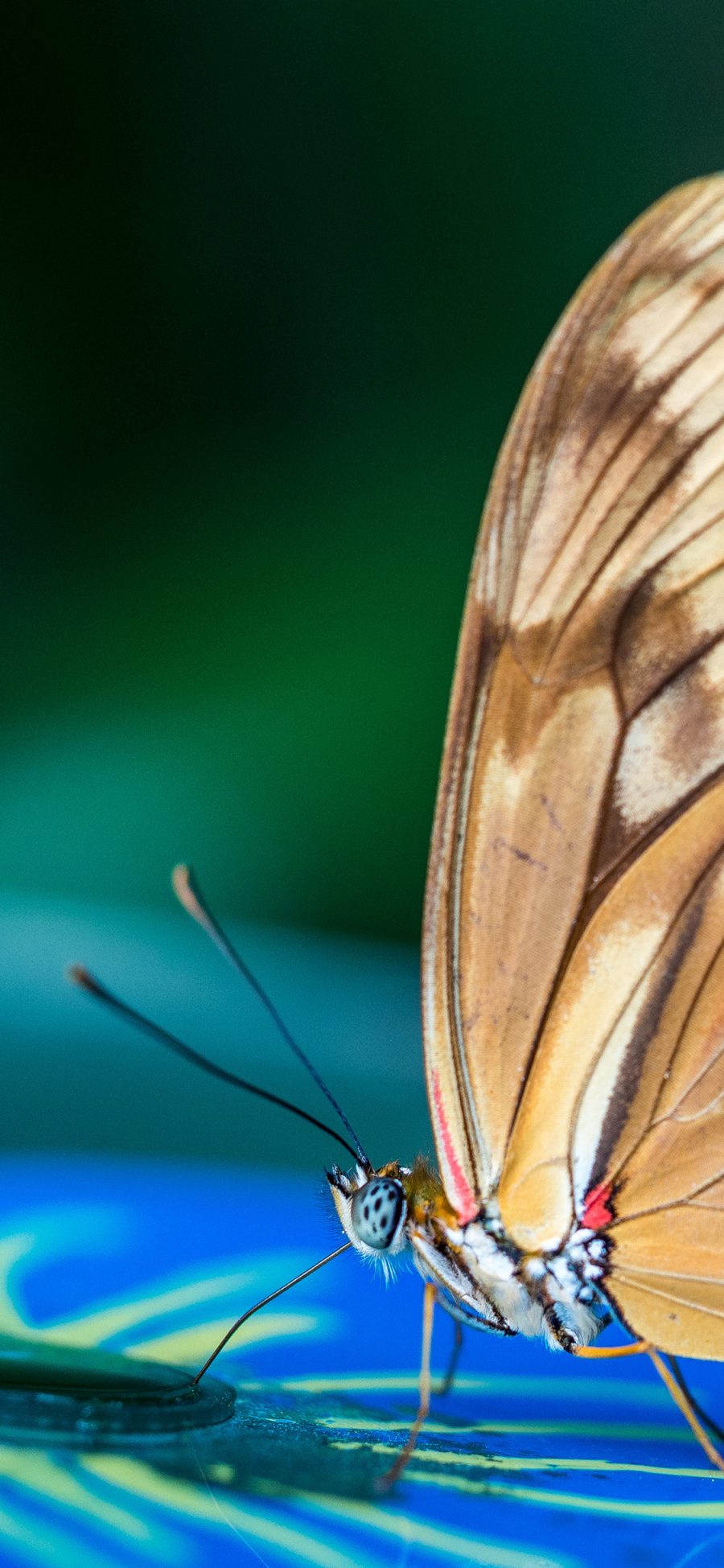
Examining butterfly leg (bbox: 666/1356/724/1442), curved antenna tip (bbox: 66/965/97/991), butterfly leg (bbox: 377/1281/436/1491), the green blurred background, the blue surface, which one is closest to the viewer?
the blue surface

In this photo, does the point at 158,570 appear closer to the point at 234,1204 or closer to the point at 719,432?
the point at 234,1204

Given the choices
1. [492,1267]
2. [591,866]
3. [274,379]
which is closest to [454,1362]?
[492,1267]

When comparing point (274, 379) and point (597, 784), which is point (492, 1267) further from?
point (274, 379)

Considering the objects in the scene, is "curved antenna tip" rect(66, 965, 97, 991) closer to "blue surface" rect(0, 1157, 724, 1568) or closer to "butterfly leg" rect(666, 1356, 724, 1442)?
"blue surface" rect(0, 1157, 724, 1568)

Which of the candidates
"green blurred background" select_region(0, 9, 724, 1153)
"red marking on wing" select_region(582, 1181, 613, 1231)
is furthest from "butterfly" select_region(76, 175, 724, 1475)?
"green blurred background" select_region(0, 9, 724, 1153)

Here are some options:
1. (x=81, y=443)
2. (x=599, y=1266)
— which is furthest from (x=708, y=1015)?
(x=81, y=443)

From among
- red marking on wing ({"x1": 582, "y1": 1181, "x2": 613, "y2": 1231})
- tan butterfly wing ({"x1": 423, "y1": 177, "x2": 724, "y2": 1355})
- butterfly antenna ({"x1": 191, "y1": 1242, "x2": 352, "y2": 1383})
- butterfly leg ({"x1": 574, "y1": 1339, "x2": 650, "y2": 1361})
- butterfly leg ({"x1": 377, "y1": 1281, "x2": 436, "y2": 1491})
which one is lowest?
butterfly leg ({"x1": 574, "y1": 1339, "x2": 650, "y2": 1361})
